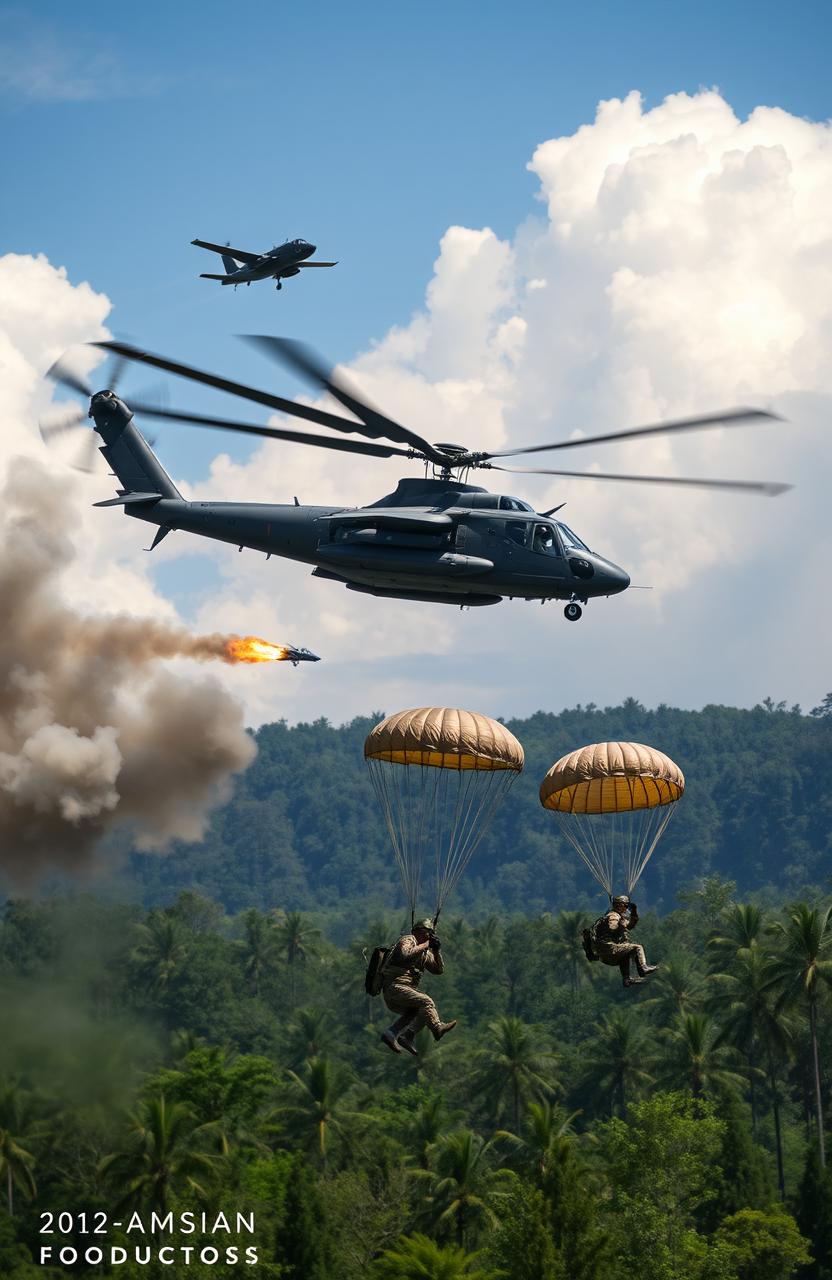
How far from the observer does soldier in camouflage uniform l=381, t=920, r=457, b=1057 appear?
3012cm

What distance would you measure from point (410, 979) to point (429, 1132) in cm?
5341

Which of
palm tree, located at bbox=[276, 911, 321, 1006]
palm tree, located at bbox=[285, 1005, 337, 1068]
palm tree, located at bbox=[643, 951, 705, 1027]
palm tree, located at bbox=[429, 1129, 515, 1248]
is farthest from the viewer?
palm tree, located at bbox=[276, 911, 321, 1006]

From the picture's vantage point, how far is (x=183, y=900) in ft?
561

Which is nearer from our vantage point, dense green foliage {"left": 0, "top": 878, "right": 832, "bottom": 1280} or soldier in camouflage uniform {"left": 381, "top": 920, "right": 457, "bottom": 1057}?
soldier in camouflage uniform {"left": 381, "top": 920, "right": 457, "bottom": 1057}

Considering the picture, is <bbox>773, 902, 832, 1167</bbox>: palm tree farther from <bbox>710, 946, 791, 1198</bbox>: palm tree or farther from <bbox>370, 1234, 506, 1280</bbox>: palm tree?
<bbox>370, 1234, 506, 1280</bbox>: palm tree

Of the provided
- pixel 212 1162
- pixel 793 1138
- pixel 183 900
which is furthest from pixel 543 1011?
pixel 212 1162

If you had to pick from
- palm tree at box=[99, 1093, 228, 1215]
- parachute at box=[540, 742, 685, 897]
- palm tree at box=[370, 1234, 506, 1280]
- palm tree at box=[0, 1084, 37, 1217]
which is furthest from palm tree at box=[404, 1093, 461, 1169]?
parachute at box=[540, 742, 685, 897]

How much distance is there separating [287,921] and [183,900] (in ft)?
70.5

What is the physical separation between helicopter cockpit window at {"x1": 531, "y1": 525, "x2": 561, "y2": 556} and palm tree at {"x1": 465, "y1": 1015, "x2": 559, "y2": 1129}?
61.7 meters

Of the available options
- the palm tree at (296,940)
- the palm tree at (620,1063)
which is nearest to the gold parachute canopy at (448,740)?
the palm tree at (620,1063)

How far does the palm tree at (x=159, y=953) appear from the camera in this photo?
12862cm

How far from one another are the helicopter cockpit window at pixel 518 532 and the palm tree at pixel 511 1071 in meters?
61.8

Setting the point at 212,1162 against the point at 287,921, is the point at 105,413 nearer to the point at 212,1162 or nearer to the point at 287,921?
the point at 212,1162

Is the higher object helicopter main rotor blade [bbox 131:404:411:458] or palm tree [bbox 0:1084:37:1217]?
helicopter main rotor blade [bbox 131:404:411:458]
